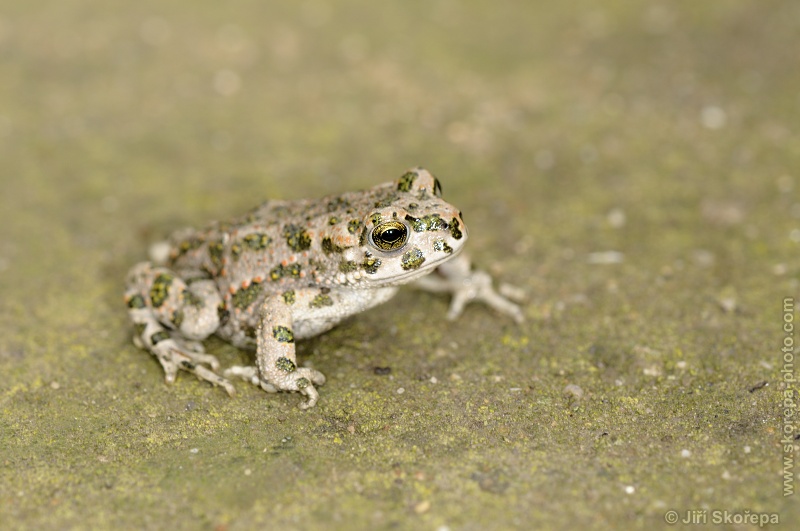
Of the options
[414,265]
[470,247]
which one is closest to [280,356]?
[414,265]

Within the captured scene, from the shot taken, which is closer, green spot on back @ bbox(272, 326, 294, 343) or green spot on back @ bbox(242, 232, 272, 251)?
green spot on back @ bbox(272, 326, 294, 343)

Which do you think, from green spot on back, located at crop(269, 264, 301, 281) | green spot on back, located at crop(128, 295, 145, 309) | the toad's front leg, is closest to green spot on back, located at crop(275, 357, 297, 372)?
the toad's front leg

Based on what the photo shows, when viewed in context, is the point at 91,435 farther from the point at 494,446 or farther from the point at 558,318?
the point at 558,318

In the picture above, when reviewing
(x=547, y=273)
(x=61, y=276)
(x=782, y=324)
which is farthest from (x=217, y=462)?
(x=782, y=324)

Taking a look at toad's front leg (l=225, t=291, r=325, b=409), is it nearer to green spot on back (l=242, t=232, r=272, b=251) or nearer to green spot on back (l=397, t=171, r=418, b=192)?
green spot on back (l=242, t=232, r=272, b=251)

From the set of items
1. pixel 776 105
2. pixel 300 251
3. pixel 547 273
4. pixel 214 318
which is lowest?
pixel 214 318

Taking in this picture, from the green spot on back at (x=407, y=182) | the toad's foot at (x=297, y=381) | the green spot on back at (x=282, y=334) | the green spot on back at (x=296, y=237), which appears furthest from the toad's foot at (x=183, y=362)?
the green spot on back at (x=407, y=182)

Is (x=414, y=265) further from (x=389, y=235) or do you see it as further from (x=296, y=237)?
(x=296, y=237)
